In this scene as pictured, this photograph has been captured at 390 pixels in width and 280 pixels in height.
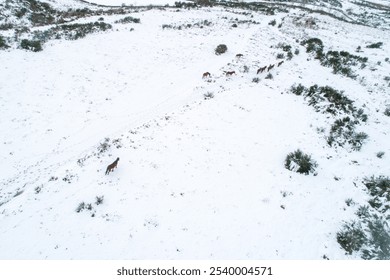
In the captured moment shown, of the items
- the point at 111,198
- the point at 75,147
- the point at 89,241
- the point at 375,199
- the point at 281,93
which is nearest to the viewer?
the point at 89,241

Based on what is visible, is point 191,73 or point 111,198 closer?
point 111,198

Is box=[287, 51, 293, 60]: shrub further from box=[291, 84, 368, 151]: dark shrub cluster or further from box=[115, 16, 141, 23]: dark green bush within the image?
box=[115, 16, 141, 23]: dark green bush

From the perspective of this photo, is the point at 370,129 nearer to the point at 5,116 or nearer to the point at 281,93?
the point at 281,93

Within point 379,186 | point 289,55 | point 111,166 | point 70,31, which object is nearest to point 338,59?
point 289,55

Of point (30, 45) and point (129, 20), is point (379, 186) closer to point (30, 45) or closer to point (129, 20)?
point (30, 45)

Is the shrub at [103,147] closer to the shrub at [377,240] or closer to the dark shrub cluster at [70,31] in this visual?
the shrub at [377,240]

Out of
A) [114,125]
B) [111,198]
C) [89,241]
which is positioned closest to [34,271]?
[89,241]
